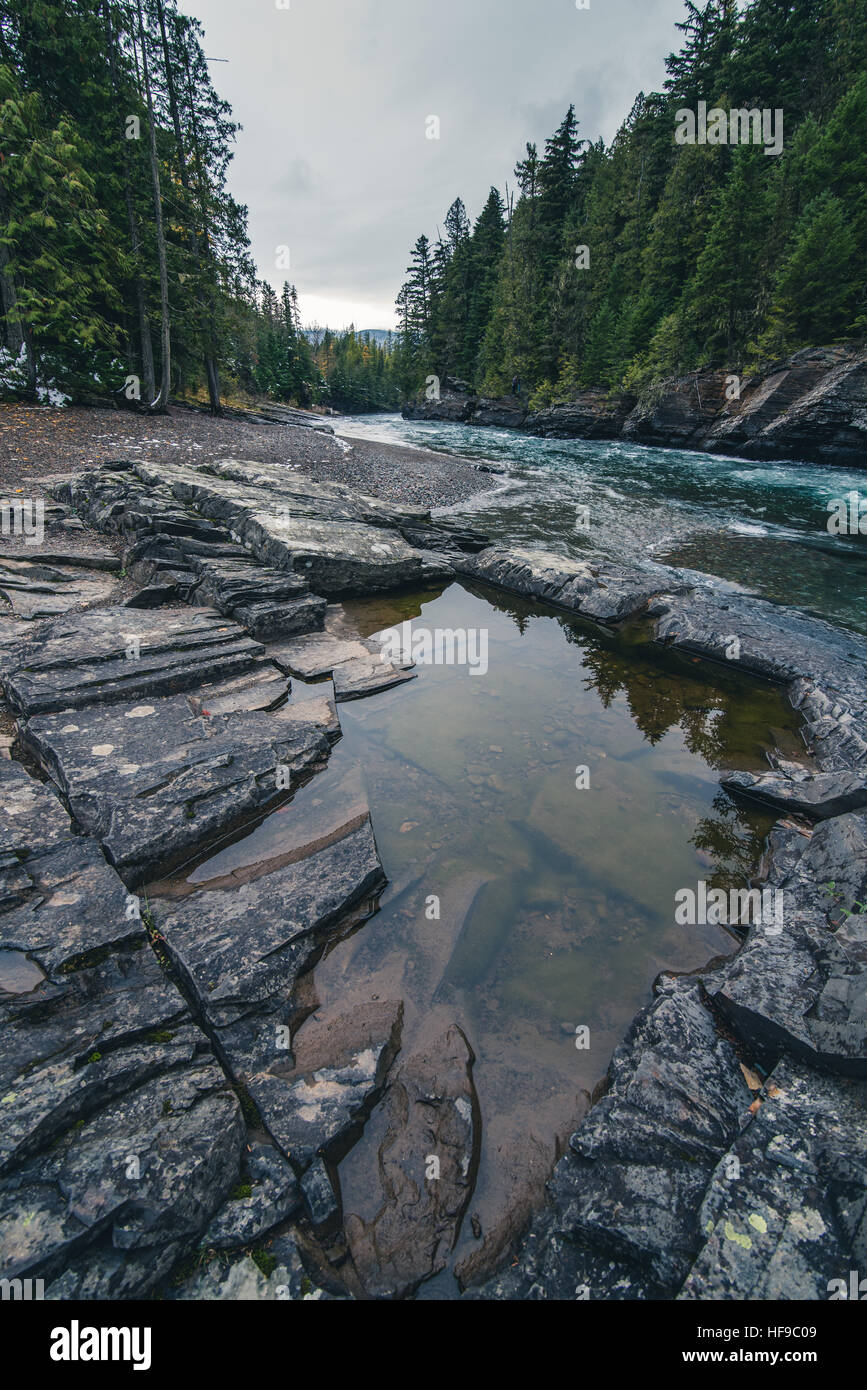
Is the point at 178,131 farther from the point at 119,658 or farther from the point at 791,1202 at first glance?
the point at 791,1202

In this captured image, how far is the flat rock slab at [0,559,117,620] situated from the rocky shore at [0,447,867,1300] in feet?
6.44

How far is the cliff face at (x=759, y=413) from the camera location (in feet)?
91.8

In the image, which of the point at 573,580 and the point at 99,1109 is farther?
the point at 573,580

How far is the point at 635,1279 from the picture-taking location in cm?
247

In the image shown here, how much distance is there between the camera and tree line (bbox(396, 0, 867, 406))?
105 ft

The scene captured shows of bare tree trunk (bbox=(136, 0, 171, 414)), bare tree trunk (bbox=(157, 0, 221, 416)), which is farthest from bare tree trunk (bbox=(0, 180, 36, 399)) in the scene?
bare tree trunk (bbox=(157, 0, 221, 416))

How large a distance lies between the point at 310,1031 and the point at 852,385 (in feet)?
126

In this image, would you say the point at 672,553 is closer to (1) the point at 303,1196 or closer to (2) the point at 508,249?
(1) the point at 303,1196

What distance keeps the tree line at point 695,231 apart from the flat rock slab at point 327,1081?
4373 centimetres

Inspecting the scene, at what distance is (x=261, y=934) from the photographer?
12.8 ft

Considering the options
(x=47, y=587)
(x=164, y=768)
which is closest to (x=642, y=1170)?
(x=164, y=768)

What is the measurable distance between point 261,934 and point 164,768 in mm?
2145

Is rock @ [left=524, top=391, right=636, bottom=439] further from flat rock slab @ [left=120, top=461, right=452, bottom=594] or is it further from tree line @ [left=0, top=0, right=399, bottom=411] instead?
flat rock slab @ [left=120, top=461, right=452, bottom=594]

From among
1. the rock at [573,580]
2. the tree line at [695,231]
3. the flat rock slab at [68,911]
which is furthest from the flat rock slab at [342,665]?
the tree line at [695,231]
